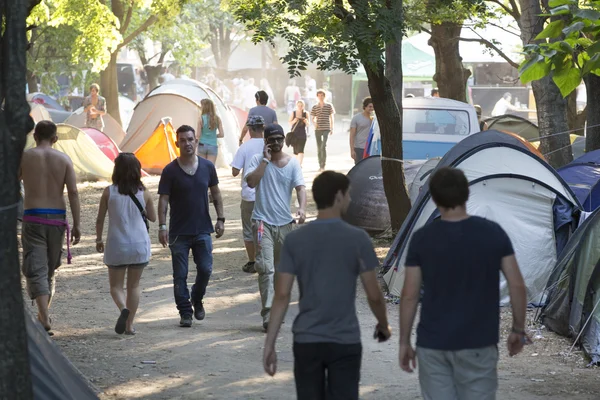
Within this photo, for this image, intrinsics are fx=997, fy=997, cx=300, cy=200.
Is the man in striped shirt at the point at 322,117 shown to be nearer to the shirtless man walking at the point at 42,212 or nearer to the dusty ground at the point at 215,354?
the dusty ground at the point at 215,354

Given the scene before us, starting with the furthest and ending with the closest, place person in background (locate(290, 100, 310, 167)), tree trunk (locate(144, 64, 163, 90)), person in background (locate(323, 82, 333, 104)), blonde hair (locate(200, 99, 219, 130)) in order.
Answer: tree trunk (locate(144, 64, 163, 90)), person in background (locate(323, 82, 333, 104)), person in background (locate(290, 100, 310, 167)), blonde hair (locate(200, 99, 219, 130))

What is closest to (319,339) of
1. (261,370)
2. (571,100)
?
(261,370)

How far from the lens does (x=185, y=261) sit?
29.2 feet

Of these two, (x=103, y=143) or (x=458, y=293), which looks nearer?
(x=458, y=293)

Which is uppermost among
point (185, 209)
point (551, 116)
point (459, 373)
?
point (551, 116)

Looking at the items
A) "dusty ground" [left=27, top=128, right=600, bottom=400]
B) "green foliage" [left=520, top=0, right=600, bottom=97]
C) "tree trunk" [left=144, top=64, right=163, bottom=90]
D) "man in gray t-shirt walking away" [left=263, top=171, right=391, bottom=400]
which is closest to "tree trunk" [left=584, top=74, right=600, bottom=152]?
"dusty ground" [left=27, top=128, right=600, bottom=400]

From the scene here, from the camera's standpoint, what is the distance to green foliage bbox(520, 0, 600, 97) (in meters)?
6.07

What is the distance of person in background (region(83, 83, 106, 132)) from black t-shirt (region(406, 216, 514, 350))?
62.0 feet

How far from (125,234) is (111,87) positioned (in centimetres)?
1847

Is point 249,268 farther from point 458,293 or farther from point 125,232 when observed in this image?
point 458,293

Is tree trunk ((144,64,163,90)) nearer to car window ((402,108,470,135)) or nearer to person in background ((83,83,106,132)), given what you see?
person in background ((83,83,106,132))

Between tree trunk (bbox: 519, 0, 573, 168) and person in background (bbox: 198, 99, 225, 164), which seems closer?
tree trunk (bbox: 519, 0, 573, 168)

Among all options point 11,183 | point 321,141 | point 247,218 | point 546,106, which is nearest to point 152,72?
point 321,141

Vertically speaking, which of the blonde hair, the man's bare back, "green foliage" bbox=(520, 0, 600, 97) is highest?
"green foliage" bbox=(520, 0, 600, 97)
